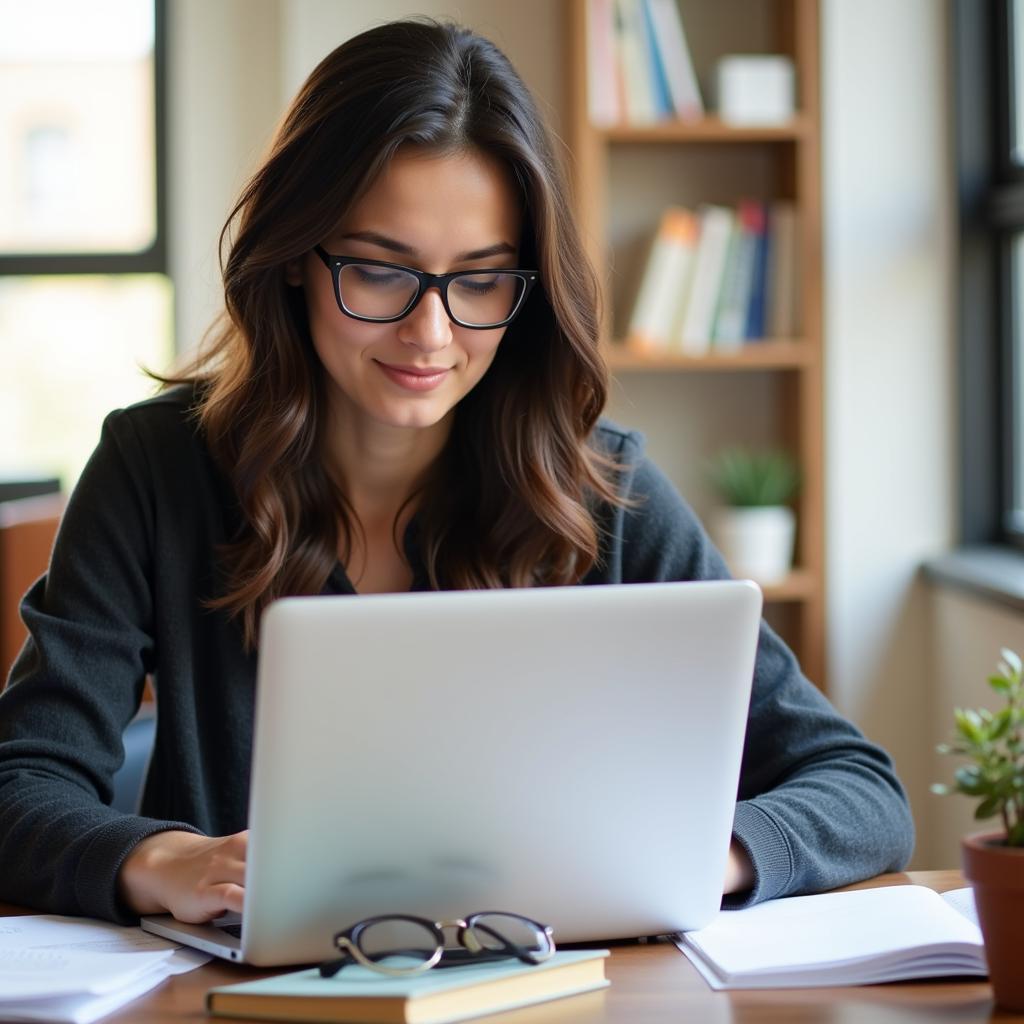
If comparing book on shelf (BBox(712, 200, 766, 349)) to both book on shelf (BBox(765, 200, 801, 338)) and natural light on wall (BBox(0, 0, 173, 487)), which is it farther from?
natural light on wall (BBox(0, 0, 173, 487))

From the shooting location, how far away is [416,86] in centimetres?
137

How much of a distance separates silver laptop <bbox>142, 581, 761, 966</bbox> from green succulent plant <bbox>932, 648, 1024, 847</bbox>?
5.6 inches

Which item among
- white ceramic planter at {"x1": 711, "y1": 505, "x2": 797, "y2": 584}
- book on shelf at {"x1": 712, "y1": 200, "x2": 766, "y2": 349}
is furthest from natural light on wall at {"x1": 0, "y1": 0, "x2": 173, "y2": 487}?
white ceramic planter at {"x1": 711, "y1": 505, "x2": 797, "y2": 584}

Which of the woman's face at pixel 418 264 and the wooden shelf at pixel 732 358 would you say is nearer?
the woman's face at pixel 418 264

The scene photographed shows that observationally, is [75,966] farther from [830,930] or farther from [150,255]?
[150,255]

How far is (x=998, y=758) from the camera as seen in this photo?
0.89 metres

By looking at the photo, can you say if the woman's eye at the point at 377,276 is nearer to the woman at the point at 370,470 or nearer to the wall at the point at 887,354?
the woman at the point at 370,470

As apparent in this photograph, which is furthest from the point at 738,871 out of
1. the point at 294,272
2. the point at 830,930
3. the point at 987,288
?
the point at 987,288

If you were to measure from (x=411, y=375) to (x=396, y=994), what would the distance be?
0.68 m

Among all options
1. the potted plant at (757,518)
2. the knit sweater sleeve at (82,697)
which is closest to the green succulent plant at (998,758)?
the knit sweater sleeve at (82,697)

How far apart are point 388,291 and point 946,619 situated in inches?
72.6

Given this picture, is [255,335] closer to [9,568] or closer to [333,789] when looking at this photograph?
[333,789]

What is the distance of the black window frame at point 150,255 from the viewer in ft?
11.5

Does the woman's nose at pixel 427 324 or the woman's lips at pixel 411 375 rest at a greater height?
the woman's nose at pixel 427 324
